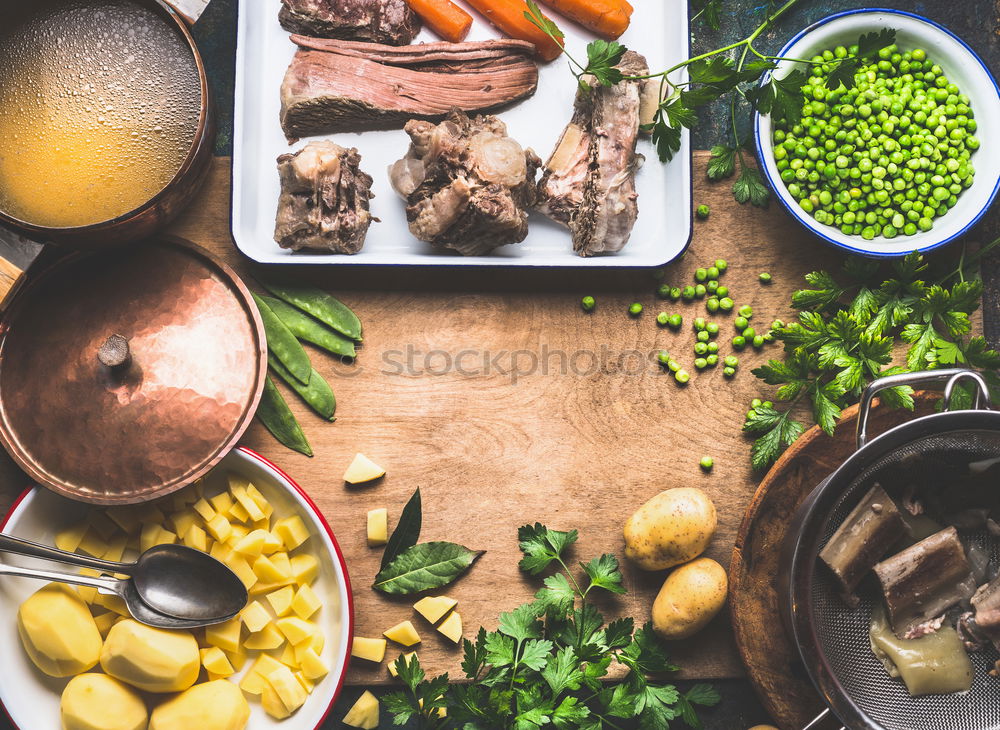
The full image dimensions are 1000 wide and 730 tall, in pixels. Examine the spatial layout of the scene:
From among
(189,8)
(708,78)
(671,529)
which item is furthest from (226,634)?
(708,78)

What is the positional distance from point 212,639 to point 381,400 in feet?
3.85

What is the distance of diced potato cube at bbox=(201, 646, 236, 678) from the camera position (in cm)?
310

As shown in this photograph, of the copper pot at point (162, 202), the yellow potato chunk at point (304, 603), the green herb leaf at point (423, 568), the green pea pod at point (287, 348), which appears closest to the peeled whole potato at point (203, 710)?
the yellow potato chunk at point (304, 603)

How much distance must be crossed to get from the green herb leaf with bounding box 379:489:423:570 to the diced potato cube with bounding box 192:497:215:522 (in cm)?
73

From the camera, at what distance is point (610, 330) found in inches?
134

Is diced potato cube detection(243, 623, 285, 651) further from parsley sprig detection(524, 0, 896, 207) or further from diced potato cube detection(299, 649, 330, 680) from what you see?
parsley sprig detection(524, 0, 896, 207)

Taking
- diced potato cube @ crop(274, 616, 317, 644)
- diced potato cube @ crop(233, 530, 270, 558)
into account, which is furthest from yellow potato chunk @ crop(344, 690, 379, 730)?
diced potato cube @ crop(233, 530, 270, 558)

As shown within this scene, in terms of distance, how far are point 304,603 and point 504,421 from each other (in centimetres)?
110

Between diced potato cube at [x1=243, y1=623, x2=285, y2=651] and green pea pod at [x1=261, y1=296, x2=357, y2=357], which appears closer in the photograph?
diced potato cube at [x1=243, y1=623, x2=285, y2=651]

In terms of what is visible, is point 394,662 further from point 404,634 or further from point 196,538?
point 196,538

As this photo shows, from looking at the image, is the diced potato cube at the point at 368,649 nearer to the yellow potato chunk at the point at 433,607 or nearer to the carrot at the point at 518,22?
the yellow potato chunk at the point at 433,607

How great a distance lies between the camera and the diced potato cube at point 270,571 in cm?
311

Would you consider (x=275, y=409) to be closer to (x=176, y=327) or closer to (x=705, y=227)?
(x=176, y=327)

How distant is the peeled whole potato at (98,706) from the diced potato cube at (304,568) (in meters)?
0.77
